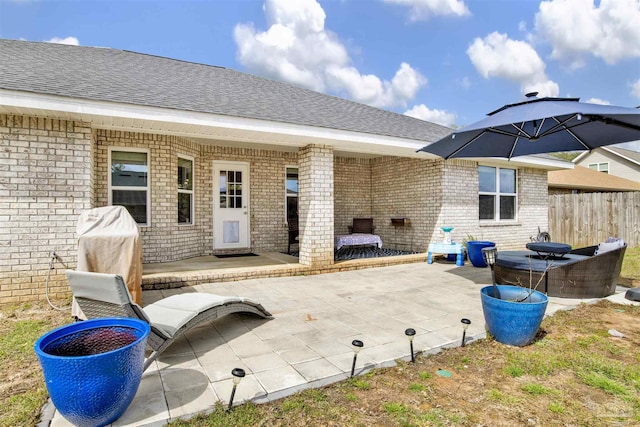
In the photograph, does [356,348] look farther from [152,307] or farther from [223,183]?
[223,183]

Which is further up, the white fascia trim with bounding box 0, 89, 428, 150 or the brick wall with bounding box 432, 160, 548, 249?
the white fascia trim with bounding box 0, 89, 428, 150

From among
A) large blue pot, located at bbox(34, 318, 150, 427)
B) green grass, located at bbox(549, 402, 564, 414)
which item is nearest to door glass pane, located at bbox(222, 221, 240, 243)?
large blue pot, located at bbox(34, 318, 150, 427)

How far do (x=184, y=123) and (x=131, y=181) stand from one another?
258cm

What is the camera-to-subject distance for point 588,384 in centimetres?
274

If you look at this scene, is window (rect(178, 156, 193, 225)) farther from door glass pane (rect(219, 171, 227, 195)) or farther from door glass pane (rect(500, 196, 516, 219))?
door glass pane (rect(500, 196, 516, 219))

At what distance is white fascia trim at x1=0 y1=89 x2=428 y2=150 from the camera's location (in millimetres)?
4438

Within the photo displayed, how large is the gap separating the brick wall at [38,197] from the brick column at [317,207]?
3836 millimetres

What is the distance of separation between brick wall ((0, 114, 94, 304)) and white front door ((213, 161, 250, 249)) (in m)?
3.70

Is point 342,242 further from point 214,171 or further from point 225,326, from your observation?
point 225,326

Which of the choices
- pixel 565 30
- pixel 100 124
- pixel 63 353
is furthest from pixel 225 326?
pixel 565 30

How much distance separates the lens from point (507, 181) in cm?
1077

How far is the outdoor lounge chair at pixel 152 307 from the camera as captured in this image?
280 cm

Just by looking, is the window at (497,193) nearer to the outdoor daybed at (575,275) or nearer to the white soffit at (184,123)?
the white soffit at (184,123)

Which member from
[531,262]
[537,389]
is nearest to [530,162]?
[531,262]
